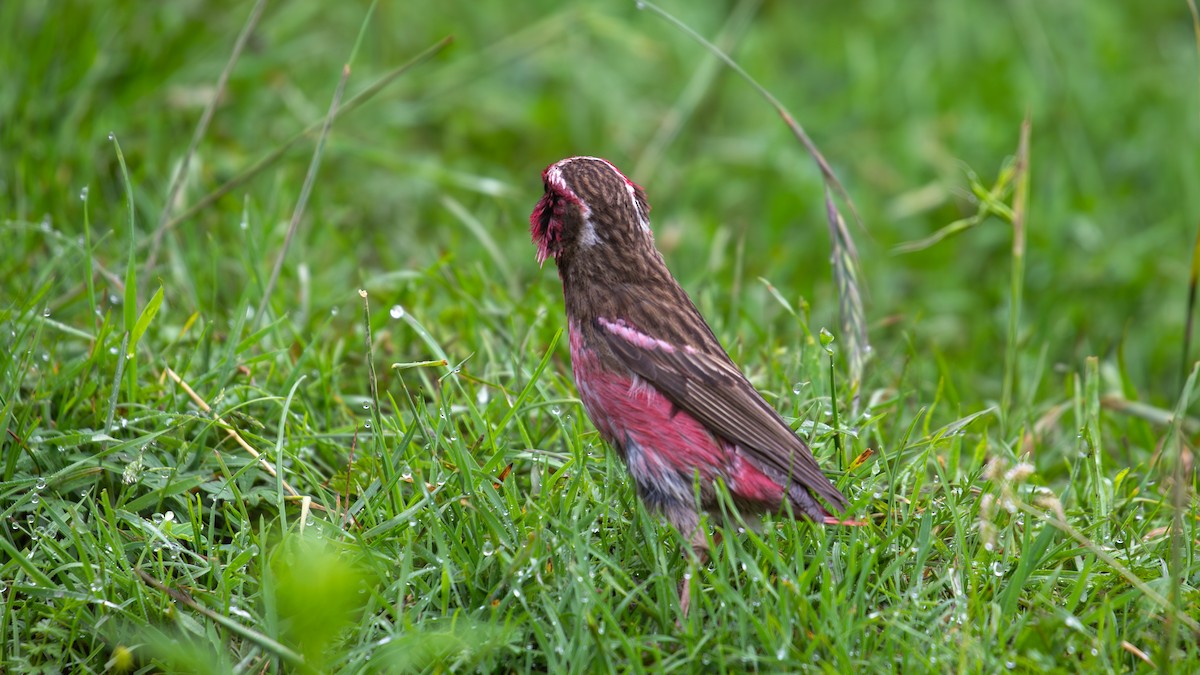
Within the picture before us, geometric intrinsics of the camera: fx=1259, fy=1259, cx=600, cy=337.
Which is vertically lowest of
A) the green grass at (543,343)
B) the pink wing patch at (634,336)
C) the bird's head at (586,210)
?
the green grass at (543,343)

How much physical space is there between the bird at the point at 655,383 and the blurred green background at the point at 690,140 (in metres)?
1.28

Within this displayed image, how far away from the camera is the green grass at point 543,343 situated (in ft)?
10.5

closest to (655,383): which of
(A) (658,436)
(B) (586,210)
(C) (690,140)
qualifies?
(A) (658,436)

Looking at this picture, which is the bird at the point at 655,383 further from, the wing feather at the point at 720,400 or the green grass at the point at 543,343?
the green grass at the point at 543,343

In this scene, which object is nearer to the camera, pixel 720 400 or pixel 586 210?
pixel 720 400

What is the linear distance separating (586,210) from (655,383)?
0.58m

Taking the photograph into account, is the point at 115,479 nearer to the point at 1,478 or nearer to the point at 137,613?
the point at 1,478

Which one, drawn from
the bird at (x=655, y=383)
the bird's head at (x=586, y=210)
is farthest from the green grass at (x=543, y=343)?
the bird's head at (x=586, y=210)

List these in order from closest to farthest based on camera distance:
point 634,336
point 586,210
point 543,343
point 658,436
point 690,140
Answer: point 658,436, point 634,336, point 586,210, point 543,343, point 690,140

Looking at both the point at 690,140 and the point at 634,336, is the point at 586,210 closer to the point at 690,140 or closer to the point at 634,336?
the point at 634,336

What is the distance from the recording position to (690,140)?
24.3 feet

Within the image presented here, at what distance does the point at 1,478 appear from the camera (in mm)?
3629

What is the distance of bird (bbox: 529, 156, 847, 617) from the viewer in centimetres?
342

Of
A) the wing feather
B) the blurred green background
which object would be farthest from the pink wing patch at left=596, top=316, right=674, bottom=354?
the blurred green background
